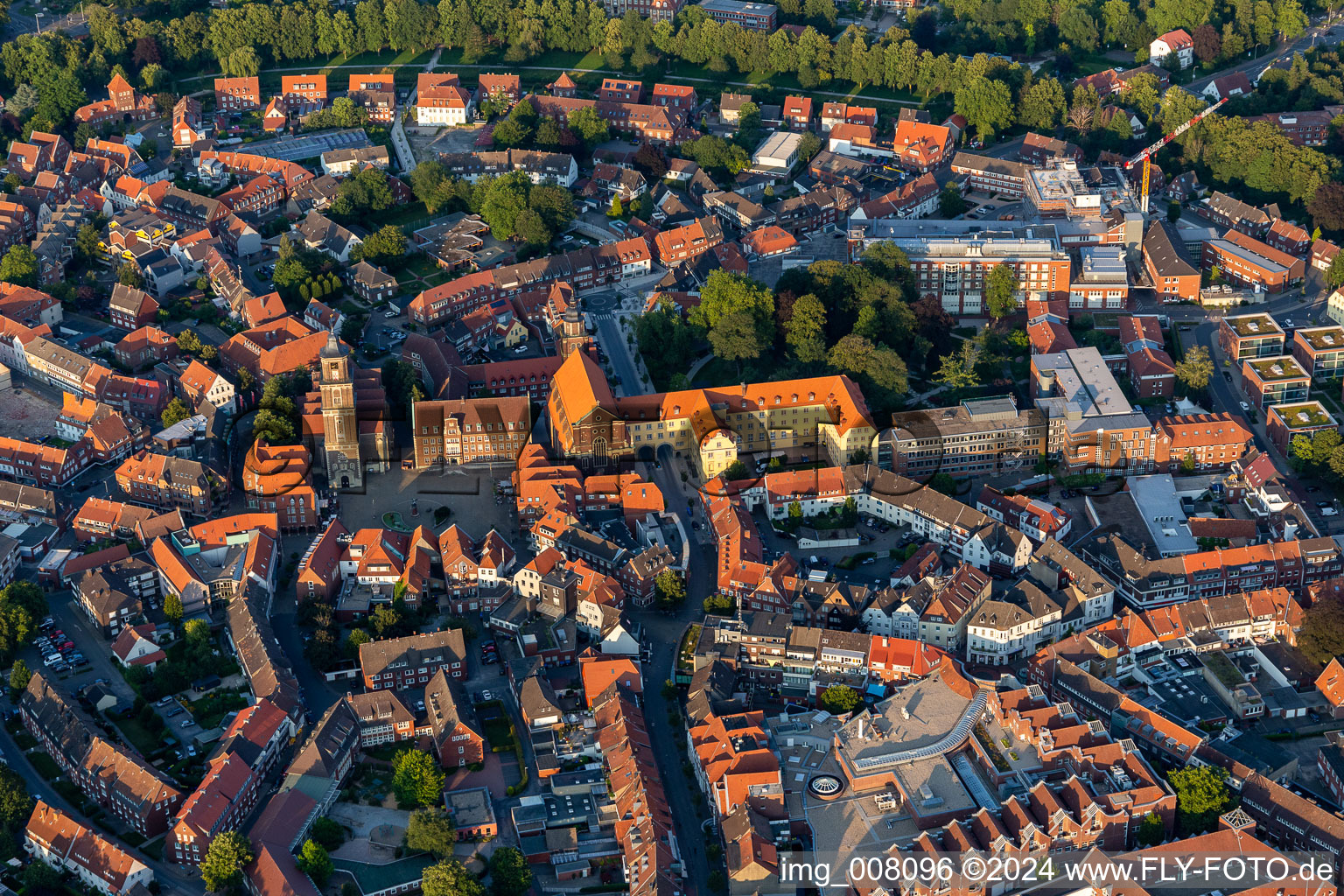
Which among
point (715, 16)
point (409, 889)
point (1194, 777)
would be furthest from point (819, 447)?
point (715, 16)

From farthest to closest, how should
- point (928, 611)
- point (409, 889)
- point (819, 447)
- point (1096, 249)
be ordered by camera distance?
point (1096, 249)
point (819, 447)
point (928, 611)
point (409, 889)

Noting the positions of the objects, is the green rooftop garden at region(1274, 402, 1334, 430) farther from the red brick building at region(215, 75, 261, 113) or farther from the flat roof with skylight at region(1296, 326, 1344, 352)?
the red brick building at region(215, 75, 261, 113)

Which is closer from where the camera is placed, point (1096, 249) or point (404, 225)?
point (1096, 249)

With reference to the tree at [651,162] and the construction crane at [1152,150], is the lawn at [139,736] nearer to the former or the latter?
the tree at [651,162]

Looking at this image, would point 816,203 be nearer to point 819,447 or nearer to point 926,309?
point 926,309

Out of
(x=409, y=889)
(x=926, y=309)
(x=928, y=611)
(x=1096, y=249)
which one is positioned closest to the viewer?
(x=409, y=889)

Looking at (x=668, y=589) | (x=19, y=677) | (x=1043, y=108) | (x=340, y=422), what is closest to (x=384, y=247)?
(x=340, y=422)

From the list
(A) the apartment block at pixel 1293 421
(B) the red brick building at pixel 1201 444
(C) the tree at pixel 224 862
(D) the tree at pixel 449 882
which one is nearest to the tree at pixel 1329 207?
(A) the apartment block at pixel 1293 421
